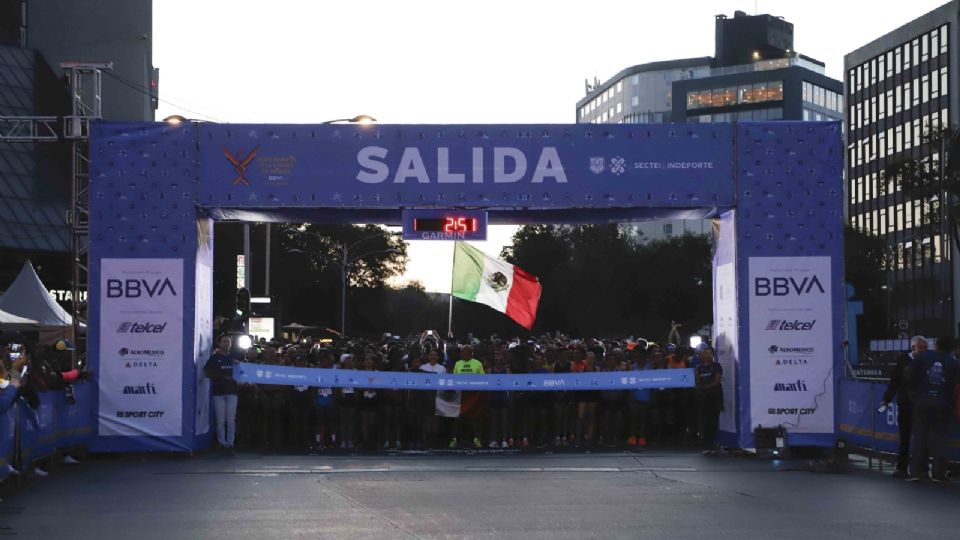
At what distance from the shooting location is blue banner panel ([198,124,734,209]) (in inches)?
834

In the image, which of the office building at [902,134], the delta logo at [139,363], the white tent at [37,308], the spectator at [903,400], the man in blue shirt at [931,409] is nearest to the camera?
the man in blue shirt at [931,409]

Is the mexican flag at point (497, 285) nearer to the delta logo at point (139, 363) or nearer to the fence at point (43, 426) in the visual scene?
the delta logo at point (139, 363)

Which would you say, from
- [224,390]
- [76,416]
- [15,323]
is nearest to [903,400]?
[224,390]

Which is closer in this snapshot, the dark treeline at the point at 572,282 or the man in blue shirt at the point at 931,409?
the man in blue shirt at the point at 931,409

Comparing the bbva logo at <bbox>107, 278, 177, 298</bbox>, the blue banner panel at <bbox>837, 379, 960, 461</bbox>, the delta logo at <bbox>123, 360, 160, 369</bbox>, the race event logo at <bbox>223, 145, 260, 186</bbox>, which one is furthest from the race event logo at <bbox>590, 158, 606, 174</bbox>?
the delta logo at <bbox>123, 360, 160, 369</bbox>

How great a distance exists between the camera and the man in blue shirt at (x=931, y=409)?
16578 millimetres

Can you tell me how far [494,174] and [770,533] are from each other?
11.0 meters

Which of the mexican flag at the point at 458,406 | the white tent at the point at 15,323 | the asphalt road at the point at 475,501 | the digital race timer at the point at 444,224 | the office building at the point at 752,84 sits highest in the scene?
the office building at the point at 752,84

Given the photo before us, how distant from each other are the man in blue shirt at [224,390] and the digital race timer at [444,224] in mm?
3502

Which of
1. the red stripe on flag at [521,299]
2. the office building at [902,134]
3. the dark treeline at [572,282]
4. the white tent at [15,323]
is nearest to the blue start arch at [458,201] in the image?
the red stripe on flag at [521,299]

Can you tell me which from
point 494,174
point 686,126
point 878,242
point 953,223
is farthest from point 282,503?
point 878,242

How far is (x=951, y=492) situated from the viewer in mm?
15188

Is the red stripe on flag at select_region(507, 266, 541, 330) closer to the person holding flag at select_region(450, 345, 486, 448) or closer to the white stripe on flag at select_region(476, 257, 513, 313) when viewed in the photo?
the white stripe on flag at select_region(476, 257, 513, 313)

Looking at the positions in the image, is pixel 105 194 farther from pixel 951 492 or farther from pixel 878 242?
pixel 878 242
